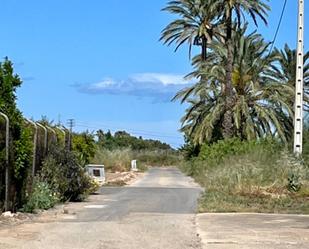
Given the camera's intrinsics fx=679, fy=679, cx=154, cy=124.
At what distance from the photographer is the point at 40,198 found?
1950cm

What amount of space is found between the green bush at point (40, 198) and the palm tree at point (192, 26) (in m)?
33.9

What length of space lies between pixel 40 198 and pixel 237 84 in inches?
1185

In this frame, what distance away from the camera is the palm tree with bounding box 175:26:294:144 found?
47.2 metres

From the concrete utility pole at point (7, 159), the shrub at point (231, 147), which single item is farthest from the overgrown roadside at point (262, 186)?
the concrete utility pole at point (7, 159)

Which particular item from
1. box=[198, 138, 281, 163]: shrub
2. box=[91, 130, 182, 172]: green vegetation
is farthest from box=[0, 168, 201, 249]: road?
box=[91, 130, 182, 172]: green vegetation

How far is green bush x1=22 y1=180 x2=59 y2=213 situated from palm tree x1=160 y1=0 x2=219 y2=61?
1334 inches

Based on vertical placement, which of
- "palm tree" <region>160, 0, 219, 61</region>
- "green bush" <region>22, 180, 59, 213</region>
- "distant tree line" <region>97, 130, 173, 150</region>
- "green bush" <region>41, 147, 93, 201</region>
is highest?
"palm tree" <region>160, 0, 219, 61</region>

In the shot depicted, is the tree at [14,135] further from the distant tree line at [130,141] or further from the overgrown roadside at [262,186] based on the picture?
the distant tree line at [130,141]

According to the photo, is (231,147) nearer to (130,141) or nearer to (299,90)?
(299,90)

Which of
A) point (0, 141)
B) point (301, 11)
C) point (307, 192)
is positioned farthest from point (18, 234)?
Answer: point (301, 11)

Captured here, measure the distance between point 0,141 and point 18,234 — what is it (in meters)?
3.47

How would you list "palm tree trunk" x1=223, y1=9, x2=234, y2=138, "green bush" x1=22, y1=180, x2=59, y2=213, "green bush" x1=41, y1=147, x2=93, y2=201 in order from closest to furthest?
"green bush" x1=22, y1=180, x2=59, y2=213 < "green bush" x1=41, y1=147, x2=93, y2=201 < "palm tree trunk" x1=223, y1=9, x2=234, y2=138

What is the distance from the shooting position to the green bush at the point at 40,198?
18484mm

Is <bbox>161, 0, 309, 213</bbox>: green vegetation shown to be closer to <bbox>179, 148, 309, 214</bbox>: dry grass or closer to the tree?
<bbox>179, 148, 309, 214</bbox>: dry grass
